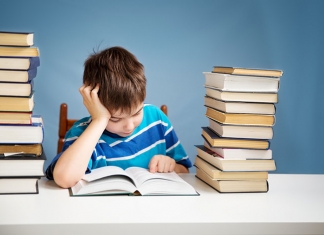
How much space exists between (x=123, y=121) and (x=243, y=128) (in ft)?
1.35

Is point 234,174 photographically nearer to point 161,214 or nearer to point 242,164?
point 242,164

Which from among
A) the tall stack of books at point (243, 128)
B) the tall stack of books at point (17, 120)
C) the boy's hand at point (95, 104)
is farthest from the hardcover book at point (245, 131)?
the tall stack of books at point (17, 120)

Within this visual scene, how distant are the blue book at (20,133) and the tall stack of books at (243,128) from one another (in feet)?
1.70

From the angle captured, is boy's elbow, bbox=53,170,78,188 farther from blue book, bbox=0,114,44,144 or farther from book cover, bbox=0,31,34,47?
book cover, bbox=0,31,34,47

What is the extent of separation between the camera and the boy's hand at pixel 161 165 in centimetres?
179

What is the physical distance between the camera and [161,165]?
180 cm

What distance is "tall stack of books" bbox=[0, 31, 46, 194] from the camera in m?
1.49

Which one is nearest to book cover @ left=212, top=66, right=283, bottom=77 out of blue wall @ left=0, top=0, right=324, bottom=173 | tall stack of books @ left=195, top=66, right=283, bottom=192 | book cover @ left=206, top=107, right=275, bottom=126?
tall stack of books @ left=195, top=66, right=283, bottom=192

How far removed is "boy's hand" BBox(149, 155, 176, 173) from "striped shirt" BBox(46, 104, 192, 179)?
5.7 inches

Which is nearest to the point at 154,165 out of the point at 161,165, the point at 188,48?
the point at 161,165

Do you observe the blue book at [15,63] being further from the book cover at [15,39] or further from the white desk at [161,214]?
the white desk at [161,214]

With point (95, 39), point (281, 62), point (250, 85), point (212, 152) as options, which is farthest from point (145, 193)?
point (281, 62)

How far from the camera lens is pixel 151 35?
352cm

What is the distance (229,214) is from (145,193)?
26cm
